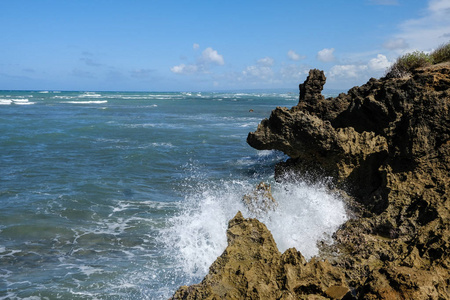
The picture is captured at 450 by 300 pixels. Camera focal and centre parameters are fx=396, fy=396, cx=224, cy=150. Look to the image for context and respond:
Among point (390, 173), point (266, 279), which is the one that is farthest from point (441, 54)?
point (266, 279)

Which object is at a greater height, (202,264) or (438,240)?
(438,240)

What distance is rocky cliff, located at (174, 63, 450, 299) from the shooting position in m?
3.98

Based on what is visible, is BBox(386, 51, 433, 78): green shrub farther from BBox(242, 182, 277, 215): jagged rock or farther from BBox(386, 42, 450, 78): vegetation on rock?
BBox(242, 182, 277, 215): jagged rock


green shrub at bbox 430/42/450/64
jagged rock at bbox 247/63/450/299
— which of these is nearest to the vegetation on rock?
green shrub at bbox 430/42/450/64

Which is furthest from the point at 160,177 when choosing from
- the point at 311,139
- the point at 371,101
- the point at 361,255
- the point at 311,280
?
the point at 311,280

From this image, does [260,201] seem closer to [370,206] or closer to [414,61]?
[370,206]

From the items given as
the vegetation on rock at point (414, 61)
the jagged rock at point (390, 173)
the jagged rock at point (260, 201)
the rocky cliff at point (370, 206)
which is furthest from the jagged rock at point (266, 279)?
the vegetation on rock at point (414, 61)

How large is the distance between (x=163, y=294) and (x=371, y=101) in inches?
247

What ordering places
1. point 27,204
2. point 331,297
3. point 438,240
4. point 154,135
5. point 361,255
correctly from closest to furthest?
point 331,297 < point 438,240 < point 361,255 < point 27,204 < point 154,135

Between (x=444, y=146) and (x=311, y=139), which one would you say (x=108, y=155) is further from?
(x=444, y=146)

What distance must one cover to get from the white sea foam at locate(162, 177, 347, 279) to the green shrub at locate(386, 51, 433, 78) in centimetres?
598

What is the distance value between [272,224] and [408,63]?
30.9 ft

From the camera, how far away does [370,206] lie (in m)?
7.50

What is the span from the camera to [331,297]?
4.10 m
